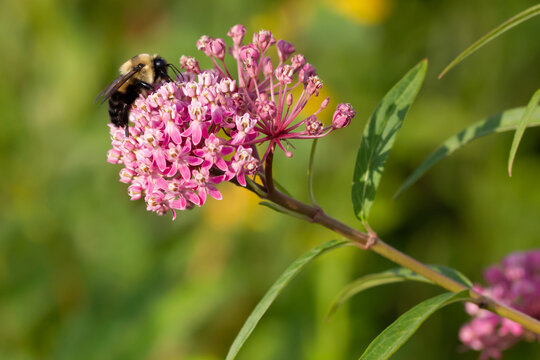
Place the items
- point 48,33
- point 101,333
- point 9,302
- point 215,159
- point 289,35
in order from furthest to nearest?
point 48,33 < point 289,35 < point 9,302 < point 101,333 < point 215,159

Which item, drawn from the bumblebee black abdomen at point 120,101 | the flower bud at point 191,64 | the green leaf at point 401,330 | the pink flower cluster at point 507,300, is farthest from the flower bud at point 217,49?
the pink flower cluster at point 507,300

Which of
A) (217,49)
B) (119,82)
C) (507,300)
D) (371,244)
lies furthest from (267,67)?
(507,300)

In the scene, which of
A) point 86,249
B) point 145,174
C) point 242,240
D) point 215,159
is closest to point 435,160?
point 215,159

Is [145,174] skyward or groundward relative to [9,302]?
skyward

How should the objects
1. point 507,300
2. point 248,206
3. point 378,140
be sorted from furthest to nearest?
point 248,206 < point 507,300 < point 378,140

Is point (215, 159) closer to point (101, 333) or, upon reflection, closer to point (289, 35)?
point (101, 333)

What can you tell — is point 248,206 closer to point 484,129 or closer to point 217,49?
point 217,49

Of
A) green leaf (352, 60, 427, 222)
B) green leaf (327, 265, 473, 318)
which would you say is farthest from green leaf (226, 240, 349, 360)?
green leaf (327, 265, 473, 318)

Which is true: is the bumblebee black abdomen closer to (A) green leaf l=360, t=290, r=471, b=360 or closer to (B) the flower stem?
(B) the flower stem
